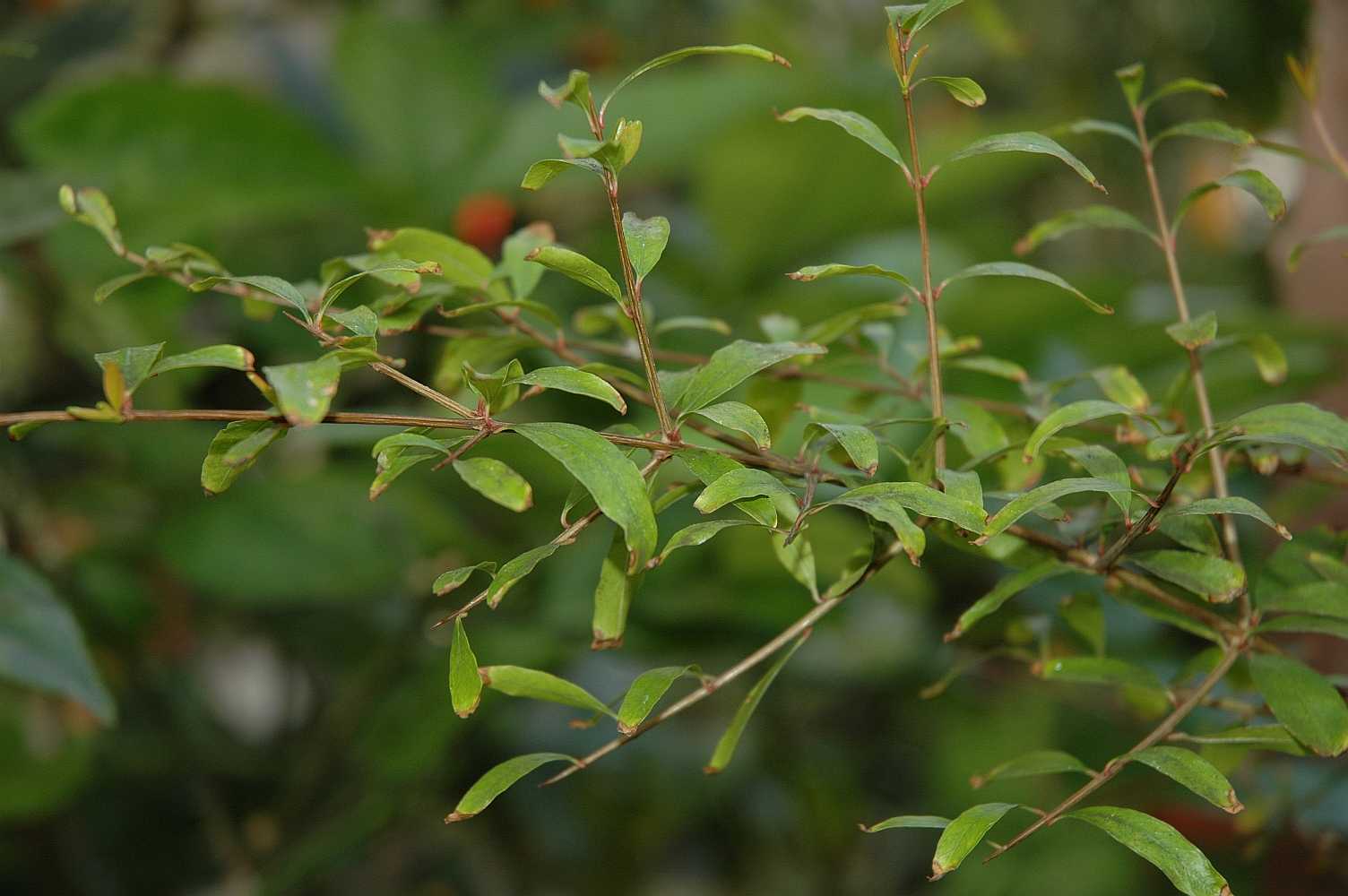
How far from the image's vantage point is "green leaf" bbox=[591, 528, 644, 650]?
10.5 inches

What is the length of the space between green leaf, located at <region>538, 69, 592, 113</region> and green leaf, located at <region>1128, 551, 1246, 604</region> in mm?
168

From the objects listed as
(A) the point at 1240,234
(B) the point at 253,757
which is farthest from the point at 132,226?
(A) the point at 1240,234

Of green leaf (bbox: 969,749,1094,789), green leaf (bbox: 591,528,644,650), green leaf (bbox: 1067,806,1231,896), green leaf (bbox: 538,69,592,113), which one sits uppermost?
green leaf (bbox: 538,69,592,113)

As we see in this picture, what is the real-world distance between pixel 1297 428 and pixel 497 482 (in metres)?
0.17

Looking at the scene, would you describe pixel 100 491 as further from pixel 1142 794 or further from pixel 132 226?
pixel 1142 794

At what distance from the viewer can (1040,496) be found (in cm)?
25

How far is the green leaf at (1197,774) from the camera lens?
0.26 m

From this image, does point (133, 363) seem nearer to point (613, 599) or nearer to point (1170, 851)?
point (613, 599)

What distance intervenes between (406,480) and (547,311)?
1.70ft

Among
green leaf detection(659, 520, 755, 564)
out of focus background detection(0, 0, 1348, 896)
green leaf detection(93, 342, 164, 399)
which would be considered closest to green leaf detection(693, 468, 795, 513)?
green leaf detection(659, 520, 755, 564)

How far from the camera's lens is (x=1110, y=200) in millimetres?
1613

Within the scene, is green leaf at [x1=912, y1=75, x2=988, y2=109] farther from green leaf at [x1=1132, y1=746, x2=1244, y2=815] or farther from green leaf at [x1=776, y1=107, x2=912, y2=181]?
green leaf at [x1=1132, y1=746, x2=1244, y2=815]

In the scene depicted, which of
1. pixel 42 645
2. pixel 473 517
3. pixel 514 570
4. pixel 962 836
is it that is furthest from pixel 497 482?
pixel 473 517

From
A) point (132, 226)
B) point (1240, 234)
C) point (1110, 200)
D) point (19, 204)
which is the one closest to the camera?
point (19, 204)
